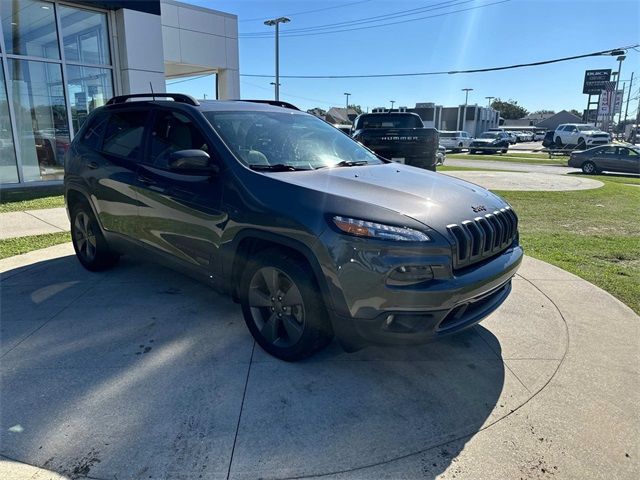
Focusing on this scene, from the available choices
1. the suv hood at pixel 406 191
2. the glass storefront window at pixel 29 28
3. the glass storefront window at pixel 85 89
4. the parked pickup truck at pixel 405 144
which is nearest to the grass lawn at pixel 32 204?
the glass storefront window at pixel 85 89

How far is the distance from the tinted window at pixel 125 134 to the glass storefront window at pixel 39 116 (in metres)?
8.42

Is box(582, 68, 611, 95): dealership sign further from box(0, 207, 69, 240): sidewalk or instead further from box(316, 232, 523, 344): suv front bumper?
box(316, 232, 523, 344): suv front bumper

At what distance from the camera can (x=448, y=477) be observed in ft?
7.21

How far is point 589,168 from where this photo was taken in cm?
2048

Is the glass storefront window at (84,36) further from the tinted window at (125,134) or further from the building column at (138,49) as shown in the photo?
the tinted window at (125,134)

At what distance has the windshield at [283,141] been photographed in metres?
3.43

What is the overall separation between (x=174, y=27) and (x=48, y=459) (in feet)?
48.4

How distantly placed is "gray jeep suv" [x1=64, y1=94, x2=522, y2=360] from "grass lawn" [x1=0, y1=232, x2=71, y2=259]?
7.11ft

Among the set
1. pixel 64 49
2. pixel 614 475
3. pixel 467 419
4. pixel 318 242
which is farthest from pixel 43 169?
pixel 614 475

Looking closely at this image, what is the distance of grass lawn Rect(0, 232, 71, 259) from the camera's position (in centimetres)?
584

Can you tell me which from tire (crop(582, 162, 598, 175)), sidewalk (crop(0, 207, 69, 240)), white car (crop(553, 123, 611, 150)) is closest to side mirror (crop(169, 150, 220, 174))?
sidewalk (crop(0, 207, 69, 240))

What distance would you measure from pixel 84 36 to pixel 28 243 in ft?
26.2

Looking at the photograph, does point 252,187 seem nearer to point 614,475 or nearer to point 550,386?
point 550,386

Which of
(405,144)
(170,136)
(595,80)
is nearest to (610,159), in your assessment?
(405,144)
